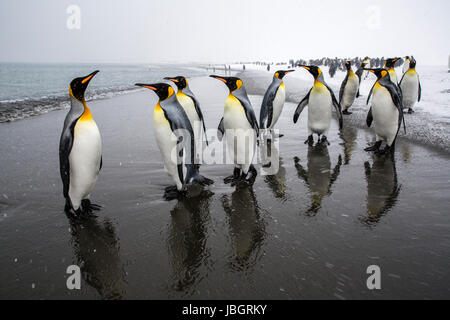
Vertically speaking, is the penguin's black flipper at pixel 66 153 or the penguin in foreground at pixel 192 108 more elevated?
the penguin in foreground at pixel 192 108

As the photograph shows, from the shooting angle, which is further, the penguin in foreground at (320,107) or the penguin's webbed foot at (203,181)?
the penguin in foreground at (320,107)

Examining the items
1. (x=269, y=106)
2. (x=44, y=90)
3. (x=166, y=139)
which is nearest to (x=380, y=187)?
(x=166, y=139)

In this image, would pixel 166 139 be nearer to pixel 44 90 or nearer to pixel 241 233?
pixel 241 233

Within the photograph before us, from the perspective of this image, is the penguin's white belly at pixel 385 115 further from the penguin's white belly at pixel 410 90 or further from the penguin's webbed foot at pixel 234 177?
the penguin's white belly at pixel 410 90

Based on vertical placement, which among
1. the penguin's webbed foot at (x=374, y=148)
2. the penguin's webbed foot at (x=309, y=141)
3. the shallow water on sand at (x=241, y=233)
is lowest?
the shallow water on sand at (x=241, y=233)

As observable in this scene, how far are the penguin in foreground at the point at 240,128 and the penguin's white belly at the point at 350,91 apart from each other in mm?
6103

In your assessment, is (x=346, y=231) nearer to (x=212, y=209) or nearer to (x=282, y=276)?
(x=282, y=276)

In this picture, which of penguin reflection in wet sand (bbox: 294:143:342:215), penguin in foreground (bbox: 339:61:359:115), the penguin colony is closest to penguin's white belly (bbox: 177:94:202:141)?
the penguin colony

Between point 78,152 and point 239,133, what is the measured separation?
2119 millimetres

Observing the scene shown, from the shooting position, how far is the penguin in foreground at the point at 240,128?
163 inches

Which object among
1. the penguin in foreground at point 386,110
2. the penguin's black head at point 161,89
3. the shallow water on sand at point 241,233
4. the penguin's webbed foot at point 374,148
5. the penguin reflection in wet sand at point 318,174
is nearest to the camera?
the shallow water on sand at point 241,233

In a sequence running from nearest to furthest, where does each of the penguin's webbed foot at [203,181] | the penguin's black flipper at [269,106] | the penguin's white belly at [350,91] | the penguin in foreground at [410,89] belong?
the penguin's webbed foot at [203,181]
the penguin's black flipper at [269,106]
the penguin in foreground at [410,89]
the penguin's white belly at [350,91]

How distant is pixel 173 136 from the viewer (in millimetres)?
3553

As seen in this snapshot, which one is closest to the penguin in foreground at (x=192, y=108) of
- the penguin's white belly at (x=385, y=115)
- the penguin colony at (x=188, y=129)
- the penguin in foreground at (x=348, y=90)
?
the penguin colony at (x=188, y=129)
